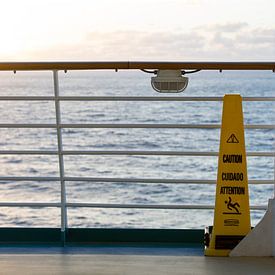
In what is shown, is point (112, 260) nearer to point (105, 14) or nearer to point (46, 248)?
point (46, 248)

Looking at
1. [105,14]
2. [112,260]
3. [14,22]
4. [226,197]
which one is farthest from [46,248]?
[105,14]

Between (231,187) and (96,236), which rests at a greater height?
(231,187)

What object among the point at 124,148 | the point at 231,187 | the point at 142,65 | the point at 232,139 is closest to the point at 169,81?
the point at 142,65

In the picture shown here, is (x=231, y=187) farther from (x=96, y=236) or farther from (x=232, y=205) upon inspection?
(x=96, y=236)

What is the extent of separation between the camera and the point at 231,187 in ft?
10.5

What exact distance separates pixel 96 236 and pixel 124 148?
24804mm

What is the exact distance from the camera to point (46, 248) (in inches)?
130

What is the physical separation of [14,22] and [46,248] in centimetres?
3297

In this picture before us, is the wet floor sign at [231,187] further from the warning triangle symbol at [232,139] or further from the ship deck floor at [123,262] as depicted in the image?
the ship deck floor at [123,262]

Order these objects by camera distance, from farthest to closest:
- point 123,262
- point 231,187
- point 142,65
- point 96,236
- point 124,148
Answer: point 124,148, point 96,236, point 231,187, point 142,65, point 123,262

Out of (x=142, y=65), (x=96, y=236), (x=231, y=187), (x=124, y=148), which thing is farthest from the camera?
(x=124, y=148)

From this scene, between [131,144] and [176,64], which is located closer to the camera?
[176,64]

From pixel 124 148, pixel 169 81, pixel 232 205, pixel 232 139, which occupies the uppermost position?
pixel 169 81

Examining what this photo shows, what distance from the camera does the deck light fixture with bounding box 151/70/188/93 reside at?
10.6 feet
